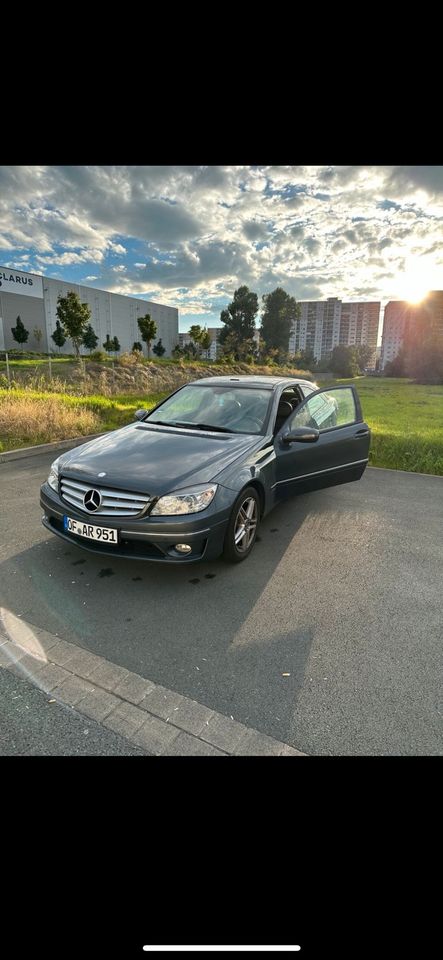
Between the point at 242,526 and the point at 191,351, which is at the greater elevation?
the point at 191,351

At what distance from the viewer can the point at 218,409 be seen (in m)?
4.56

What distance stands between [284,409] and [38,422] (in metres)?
5.53

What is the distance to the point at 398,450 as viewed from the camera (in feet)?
25.8

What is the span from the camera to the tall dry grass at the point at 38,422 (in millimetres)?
8062

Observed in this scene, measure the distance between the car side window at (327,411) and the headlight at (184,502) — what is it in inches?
62.6

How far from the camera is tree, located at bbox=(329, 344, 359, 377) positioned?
68.6 m

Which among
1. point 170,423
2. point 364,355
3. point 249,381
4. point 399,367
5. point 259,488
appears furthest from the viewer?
point 364,355

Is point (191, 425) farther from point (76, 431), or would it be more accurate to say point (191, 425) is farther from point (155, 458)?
point (76, 431)

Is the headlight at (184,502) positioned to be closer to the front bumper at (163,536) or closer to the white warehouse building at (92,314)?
the front bumper at (163,536)

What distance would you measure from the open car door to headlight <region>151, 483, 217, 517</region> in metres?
1.23

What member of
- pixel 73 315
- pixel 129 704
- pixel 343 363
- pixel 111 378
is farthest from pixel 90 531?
pixel 343 363

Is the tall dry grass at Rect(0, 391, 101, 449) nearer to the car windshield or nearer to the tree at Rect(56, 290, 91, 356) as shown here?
the car windshield
